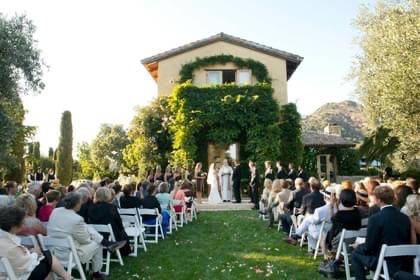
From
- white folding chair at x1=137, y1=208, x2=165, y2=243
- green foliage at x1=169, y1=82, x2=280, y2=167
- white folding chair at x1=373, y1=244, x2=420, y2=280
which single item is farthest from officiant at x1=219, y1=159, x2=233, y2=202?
white folding chair at x1=373, y1=244, x2=420, y2=280

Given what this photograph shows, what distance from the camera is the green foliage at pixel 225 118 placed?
22.0m

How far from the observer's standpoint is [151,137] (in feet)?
76.0

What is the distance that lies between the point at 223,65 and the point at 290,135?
17.7 ft

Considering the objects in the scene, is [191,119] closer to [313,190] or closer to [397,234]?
[313,190]

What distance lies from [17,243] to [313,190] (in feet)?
20.6

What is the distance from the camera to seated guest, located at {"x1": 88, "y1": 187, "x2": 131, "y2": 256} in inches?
307

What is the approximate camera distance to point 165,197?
11344 mm

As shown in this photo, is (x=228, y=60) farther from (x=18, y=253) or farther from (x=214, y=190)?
(x=18, y=253)

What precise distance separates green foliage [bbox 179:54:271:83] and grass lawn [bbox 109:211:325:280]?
13643 millimetres

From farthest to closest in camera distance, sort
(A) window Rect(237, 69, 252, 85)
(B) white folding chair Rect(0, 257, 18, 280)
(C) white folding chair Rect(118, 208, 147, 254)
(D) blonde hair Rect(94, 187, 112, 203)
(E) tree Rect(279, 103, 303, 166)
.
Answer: (A) window Rect(237, 69, 252, 85), (E) tree Rect(279, 103, 303, 166), (C) white folding chair Rect(118, 208, 147, 254), (D) blonde hair Rect(94, 187, 112, 203), (B) white folding chair Rect(0, 257, 18, 280)

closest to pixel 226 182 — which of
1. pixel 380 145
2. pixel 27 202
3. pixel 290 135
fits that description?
pixel 290 135

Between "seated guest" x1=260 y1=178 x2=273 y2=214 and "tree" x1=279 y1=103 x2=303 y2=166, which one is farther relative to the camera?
"tree" x1=279 y1=103 x2=303 y2=166

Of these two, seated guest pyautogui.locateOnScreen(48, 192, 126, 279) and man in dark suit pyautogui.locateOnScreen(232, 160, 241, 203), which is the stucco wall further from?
seated guest pyautogui.locateOnScreen(48, 192, 126, 279)

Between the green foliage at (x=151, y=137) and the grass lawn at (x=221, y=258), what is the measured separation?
11046 mm
